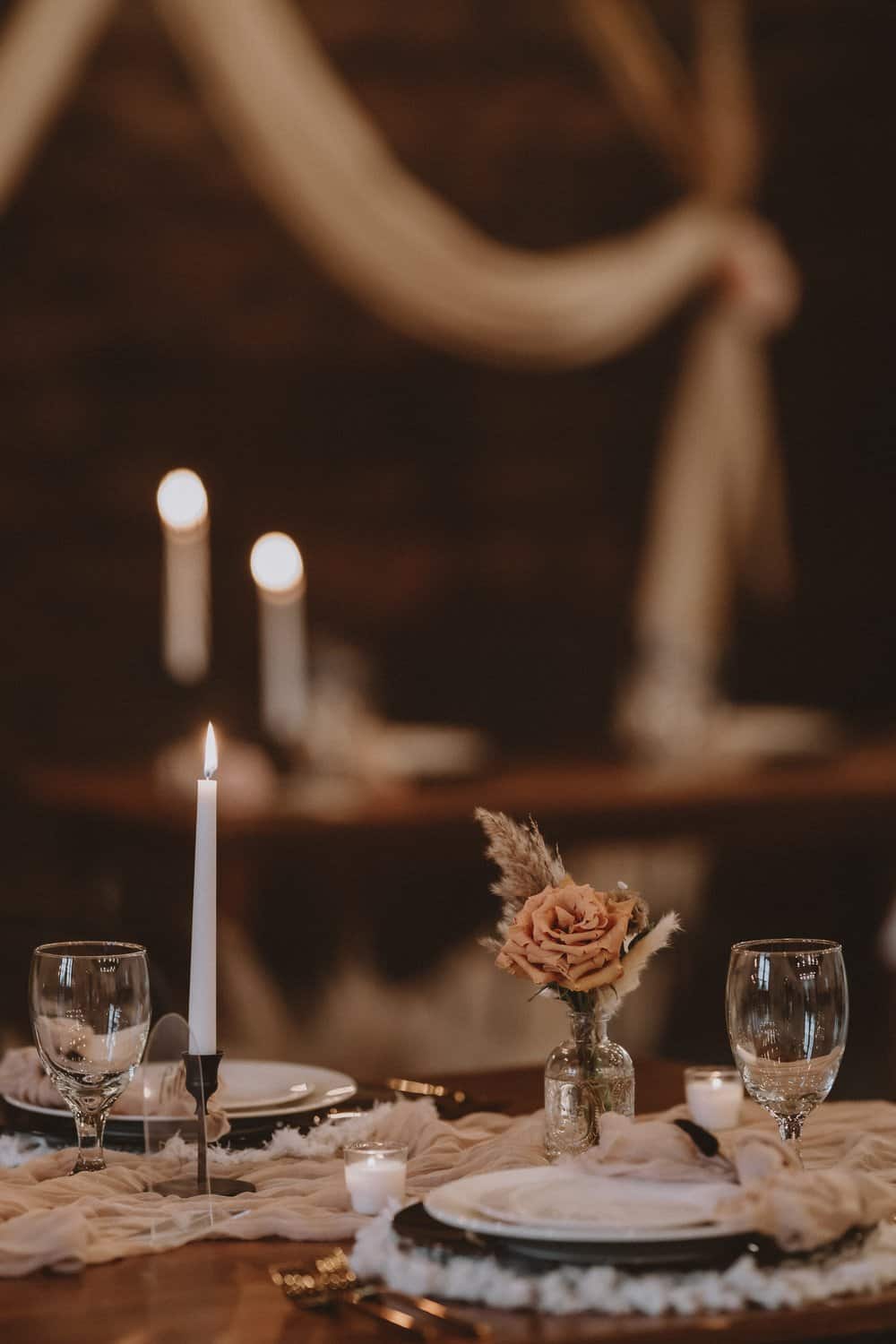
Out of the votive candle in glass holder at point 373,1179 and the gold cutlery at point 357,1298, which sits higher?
the votive candle in glass holder at point 373,1179

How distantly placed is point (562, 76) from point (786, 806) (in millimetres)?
1888

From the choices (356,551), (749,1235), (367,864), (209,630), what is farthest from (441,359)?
(749,1235)

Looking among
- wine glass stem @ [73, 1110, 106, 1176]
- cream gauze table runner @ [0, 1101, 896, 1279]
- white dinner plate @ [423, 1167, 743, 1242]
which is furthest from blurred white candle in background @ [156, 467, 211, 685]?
white dinner plate @ [423, 1167, 743, 1242]

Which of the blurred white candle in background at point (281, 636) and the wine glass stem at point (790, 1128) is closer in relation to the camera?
the wine glass stem at point (790, 1128)

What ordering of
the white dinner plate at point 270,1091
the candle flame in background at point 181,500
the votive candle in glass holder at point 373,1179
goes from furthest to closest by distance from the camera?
the candle flame in background at point 181,500
the white dinner plate at point 270,1091
the votive candle in glass holder at point 373,1179

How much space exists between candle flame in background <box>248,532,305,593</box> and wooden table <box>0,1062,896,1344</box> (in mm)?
2952

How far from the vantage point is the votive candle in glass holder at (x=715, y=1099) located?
154 cm

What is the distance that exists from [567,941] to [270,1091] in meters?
0.41

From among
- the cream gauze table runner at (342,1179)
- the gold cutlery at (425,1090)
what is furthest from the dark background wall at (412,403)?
the cream gauze table runner at (342,1179)

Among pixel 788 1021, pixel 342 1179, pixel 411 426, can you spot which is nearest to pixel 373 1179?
pixel 342 1179

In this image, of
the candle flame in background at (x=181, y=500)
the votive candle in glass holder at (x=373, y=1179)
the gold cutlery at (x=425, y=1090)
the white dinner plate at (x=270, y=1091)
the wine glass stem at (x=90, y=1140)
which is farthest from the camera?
the candle flame in background at (x=181, y=500)

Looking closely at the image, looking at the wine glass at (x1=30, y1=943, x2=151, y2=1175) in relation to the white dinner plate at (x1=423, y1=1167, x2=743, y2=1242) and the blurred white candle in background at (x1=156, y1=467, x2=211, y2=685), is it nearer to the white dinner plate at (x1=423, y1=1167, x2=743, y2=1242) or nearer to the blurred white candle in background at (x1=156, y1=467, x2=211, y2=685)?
the white dinner plate at (x1=423, y1=1167, x2=743, y2=1242)

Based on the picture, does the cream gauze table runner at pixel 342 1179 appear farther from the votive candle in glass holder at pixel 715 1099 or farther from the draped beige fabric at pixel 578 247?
the draped beige fabric at pixel 578 247

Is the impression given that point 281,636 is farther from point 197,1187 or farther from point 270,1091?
point 197,1187
